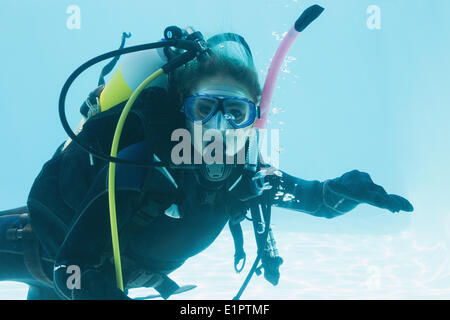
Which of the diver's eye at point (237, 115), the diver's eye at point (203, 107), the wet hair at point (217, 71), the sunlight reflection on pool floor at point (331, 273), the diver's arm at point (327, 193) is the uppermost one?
the wet hair at point (217, 71)

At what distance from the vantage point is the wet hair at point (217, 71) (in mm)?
1694

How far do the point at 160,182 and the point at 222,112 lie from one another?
1.56 feet

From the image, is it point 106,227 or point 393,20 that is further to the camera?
point 393,20

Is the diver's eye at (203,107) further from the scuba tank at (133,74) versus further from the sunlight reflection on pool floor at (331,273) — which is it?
the sunlight reflection on pool floor at (331,273)

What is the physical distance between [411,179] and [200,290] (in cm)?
966

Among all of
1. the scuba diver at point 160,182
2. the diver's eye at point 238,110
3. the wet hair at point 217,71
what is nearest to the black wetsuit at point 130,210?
the scuba diver at point 160,182

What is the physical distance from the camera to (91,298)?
1.22 m

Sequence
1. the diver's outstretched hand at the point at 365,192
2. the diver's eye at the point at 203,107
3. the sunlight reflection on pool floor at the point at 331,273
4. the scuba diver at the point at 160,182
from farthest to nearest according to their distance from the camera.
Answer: the sunlight reflection on pool floor at the point at 331,273 → the diver's eye at the point at 203,107 → the diver's outstretched hand at the point at 365,192 → the scuba diver at the point at 160,182

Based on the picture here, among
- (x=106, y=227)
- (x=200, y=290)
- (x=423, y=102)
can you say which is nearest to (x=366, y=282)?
(x=200, y=290)

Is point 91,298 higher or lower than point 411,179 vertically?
higher

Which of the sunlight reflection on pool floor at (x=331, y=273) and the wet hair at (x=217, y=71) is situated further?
the sunlight reflection on pool floor at (x=331, y=273)

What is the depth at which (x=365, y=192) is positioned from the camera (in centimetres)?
169

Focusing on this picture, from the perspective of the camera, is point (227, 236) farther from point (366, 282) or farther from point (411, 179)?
point (411, 179)

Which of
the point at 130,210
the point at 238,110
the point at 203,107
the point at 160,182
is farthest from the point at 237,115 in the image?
the point at 130,210
